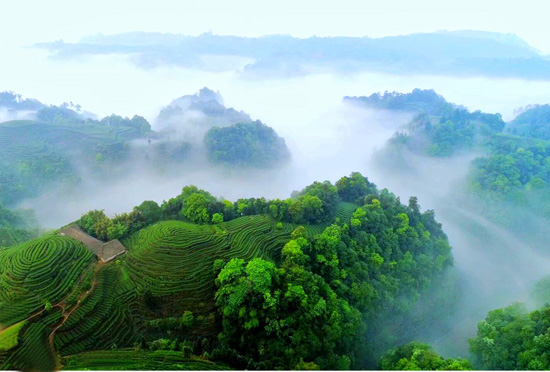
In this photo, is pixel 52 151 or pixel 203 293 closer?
pixel 203 293

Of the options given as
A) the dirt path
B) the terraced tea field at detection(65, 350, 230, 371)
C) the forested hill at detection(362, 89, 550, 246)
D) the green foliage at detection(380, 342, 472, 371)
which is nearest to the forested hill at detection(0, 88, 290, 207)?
the forested hill at detection(362, 89, 550, 246)

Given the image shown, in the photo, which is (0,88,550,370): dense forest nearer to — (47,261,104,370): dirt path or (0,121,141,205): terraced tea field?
(47,261,104,370): dirt path

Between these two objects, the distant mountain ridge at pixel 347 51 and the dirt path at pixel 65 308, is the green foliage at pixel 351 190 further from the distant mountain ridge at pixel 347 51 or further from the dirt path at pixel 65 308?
the distant mountain ridge at pixel 347 51

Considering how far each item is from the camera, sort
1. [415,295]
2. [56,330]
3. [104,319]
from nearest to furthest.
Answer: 1. [56,330]
2. [104,319]
3. [415,295]

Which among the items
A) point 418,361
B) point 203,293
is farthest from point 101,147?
point 418,361

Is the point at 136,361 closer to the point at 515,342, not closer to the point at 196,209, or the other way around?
the point at 196,209

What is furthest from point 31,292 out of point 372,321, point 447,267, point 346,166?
point 346,166

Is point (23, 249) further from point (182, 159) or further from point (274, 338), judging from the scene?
point (182, 159)
